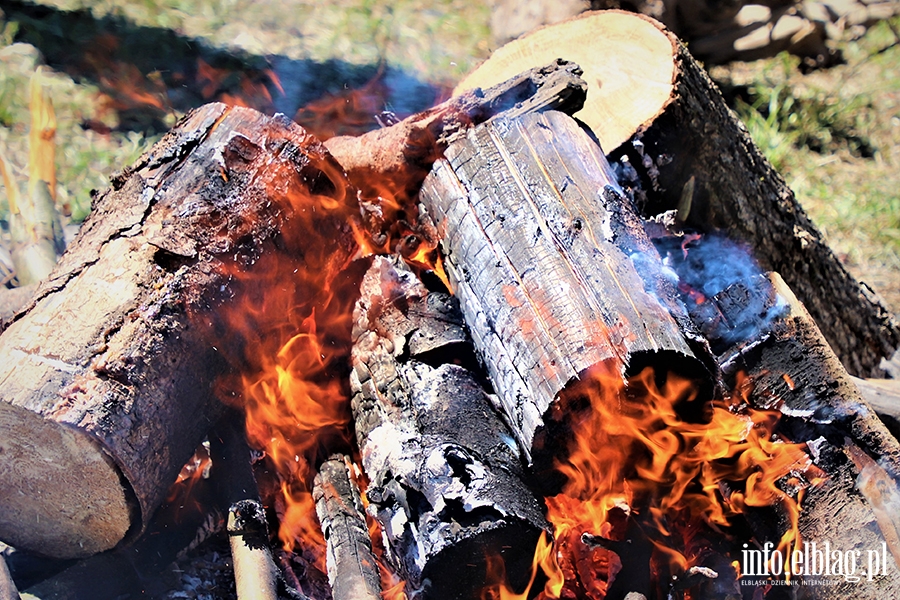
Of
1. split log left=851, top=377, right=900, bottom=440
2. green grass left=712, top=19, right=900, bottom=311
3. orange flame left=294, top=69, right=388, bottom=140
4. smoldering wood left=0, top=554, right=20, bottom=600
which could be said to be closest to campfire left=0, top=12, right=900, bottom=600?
smoldering wood left=0, top=554, right=20, bottom=600

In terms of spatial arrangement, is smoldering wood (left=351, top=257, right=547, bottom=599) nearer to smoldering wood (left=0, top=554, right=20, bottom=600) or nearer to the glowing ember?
the glowing ember

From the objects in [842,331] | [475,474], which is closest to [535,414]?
[475,474]

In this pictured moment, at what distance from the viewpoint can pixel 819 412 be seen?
2.04 metres

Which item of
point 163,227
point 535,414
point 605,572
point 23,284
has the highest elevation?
point 23,284

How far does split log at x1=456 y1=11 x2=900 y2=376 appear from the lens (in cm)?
275

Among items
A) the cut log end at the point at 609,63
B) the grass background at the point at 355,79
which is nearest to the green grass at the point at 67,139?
the grass background at the point at 355,79

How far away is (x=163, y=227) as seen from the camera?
2.21m

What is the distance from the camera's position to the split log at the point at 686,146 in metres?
2.75

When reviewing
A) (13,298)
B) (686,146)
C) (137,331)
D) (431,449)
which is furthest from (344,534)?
(686,146)

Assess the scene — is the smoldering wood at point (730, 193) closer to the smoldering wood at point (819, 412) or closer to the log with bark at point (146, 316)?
the log with bark at point (146, 316)

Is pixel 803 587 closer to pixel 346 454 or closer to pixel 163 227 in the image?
pixel 346 454

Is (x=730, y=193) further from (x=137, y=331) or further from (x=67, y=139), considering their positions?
(x=67, y=139)

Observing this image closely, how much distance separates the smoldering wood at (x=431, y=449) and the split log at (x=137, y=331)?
0.46 m

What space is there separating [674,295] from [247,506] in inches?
59.3
